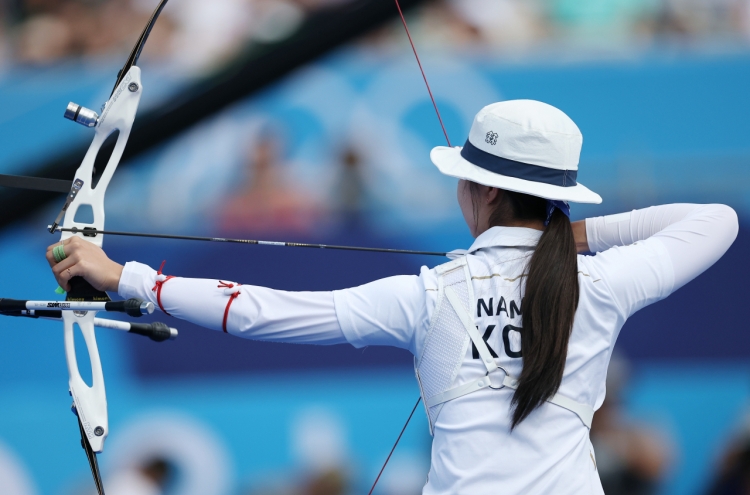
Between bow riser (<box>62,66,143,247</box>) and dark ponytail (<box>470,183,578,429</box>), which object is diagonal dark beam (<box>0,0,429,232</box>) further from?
dark ponytail (<box>470,183,578,429</box>)

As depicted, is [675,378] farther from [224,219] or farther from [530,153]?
[530,153]

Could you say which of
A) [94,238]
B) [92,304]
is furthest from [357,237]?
[92,304]

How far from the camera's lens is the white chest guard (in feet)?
4.37

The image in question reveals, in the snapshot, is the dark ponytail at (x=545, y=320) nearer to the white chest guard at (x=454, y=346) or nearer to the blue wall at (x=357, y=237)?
the white chest guard at (x=454, y=346)

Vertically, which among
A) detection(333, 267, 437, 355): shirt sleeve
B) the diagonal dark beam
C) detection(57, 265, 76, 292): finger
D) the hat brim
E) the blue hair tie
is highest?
the diagonal dark beam

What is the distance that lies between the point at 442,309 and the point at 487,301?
75mm

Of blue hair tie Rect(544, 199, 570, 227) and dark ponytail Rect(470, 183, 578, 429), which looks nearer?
dark ponytail Rect(470, 183, 578, 429)

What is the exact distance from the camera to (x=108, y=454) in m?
3.05

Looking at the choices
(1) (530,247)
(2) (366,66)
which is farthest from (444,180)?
(1) (530,247)

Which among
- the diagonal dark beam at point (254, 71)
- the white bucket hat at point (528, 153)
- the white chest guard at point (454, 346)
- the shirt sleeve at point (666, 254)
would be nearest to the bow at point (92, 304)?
the white chest guard at point (454, 346)

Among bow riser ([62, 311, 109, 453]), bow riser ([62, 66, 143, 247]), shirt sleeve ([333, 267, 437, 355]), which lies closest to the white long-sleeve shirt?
shirt sleeve ([333, 267, 437, 355])

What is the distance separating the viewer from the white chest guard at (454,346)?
1.33m

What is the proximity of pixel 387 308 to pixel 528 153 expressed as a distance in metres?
0.36

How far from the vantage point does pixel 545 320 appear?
131 centimetres
